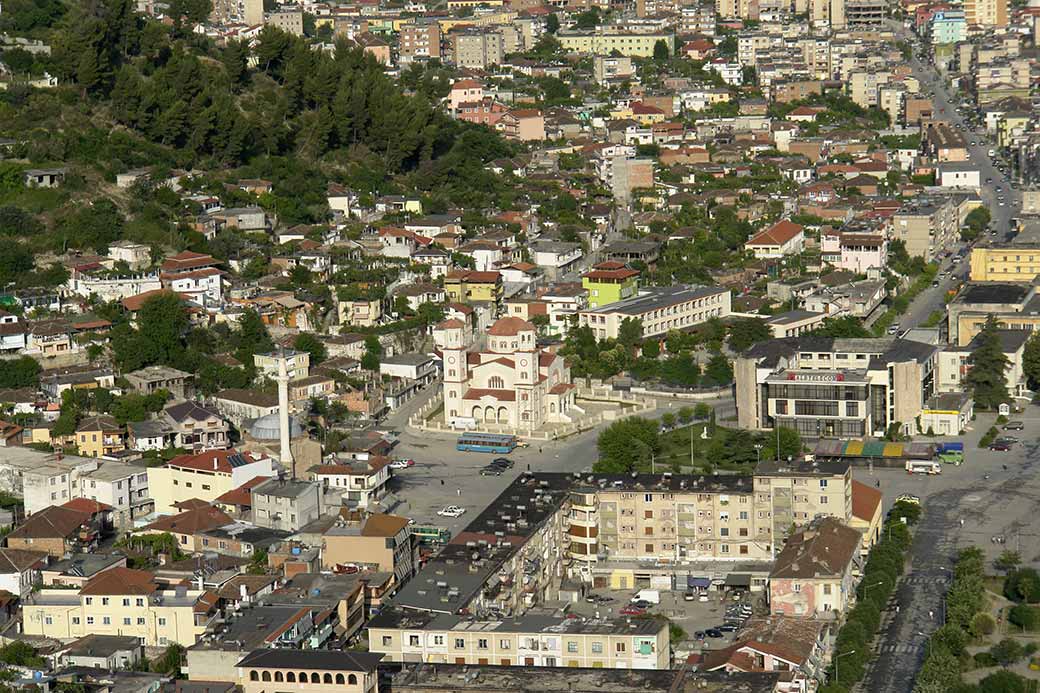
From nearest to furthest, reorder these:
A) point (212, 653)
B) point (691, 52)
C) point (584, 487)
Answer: point (212, 653) → point (584, 487) → point (691, 52)

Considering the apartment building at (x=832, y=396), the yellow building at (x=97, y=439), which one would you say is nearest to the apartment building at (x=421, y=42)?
the apartment building at (x=832, y=396)

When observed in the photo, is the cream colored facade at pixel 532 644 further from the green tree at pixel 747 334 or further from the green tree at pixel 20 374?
the green tree at pixel 747 334

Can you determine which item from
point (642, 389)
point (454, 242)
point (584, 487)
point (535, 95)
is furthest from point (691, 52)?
point (584, 487)

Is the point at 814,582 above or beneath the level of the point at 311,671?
beneath

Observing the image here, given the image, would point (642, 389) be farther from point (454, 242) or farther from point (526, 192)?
point (526, 192)

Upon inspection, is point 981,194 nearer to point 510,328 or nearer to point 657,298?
point 657,298

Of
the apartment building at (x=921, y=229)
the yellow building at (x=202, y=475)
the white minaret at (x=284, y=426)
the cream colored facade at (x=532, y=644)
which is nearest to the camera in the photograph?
the cream colored facade at (x=532, y=644)

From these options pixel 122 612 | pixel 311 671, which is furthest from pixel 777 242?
pixel 311 671
